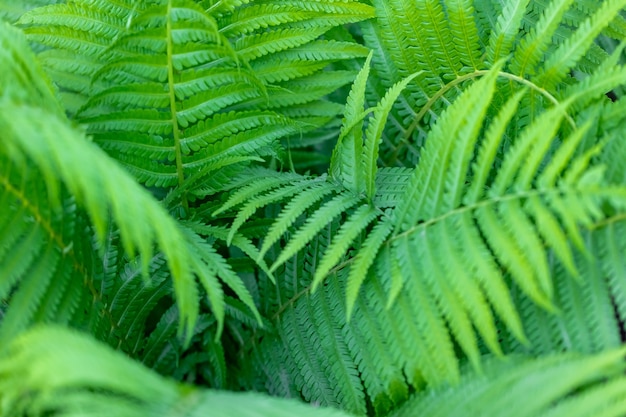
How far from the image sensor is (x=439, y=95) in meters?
0.98

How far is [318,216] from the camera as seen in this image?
0.81 meters

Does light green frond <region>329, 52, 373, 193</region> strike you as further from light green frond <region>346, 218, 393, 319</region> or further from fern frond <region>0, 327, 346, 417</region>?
fern frond <region>0, 327, 346, 417</region>

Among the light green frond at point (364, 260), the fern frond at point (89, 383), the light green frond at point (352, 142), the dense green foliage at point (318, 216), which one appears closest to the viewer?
the fern frond at point (89, 383)

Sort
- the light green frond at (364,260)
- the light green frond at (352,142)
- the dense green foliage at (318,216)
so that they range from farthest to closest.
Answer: the light green frond at (352,142) < the light green frond at (364,260) < the dense green foliage at (318,216)

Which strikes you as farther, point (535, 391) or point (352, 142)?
point (352, 142)

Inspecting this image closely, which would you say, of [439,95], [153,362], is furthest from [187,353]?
[439,95]

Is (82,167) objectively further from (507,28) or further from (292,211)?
(507,28)

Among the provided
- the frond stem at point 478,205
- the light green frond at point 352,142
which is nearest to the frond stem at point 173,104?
the light green frond at point 352,142

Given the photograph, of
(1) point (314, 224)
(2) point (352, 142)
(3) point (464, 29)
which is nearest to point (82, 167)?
(1) point (314, 224)

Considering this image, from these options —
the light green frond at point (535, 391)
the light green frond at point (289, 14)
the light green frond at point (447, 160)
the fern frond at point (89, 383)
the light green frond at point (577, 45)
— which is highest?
the light green frond at point (289, 14)

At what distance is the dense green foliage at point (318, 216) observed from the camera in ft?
2.05

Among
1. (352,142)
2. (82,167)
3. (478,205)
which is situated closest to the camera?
(82,167)

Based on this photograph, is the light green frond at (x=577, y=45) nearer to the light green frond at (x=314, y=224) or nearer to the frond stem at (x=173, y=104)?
the light green frond at (x=314, y=224)

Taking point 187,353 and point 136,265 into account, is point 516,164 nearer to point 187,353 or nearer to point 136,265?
point 136,265
